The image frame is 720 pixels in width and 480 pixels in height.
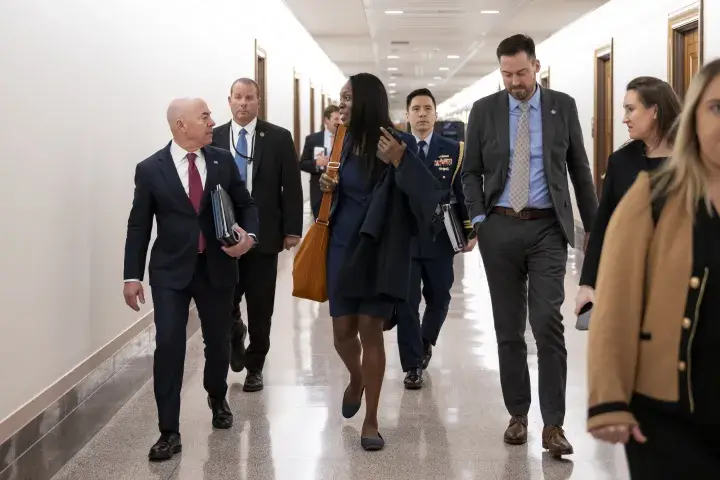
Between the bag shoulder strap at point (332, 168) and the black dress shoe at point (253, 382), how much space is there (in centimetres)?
151

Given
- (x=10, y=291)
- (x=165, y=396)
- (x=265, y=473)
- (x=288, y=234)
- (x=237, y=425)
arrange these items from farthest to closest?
1. (x=288, y=234)
2. (x=237, y=425)
3. (x=165, y=396)
4. (x=265, y=473)
5. (x=10, y=291)

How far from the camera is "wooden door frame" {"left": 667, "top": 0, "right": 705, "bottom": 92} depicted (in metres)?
8.38

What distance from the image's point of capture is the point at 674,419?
191 cm

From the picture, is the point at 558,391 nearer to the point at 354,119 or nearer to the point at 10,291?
the point at 354,119

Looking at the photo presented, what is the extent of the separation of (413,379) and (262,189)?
1377 millimetres

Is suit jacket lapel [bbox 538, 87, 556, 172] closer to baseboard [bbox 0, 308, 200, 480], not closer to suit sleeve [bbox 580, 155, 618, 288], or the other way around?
suit sleeve [bbox 580, 155, 618, 288]

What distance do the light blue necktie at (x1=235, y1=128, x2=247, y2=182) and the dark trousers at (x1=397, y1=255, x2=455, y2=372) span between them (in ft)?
3.70

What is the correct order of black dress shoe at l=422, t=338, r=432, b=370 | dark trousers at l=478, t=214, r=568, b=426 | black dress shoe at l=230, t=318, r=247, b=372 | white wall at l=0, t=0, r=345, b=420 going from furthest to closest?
black dress shoe at l=422, t=338, r=432, b=370 → black dress shoe at l=230, t=318, r=247, b=372 → dark trousers at l=478, t=214, r=568, b=426 → white wall at l=0, t=0, r=345, b=420

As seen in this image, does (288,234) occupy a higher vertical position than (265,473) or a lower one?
higher

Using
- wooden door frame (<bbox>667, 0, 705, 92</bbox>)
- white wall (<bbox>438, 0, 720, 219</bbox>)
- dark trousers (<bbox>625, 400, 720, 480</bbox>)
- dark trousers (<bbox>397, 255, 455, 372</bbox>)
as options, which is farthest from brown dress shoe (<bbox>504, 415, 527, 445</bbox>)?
wooden door frame (<bbox>667, 0, 705, 92</bbox>)

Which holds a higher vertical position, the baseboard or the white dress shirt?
the white dress shirt

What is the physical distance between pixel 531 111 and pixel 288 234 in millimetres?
1705

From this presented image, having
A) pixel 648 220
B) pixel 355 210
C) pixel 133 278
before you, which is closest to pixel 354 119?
pixel 355 210

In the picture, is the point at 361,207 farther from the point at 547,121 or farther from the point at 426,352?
the point at 426,352
